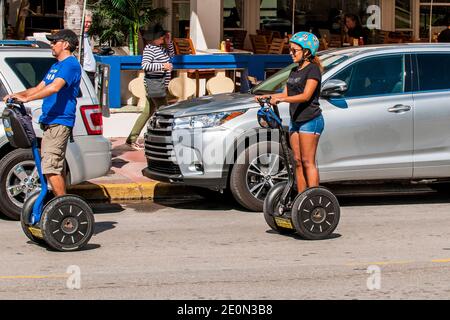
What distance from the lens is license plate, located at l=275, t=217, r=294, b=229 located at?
9641mm

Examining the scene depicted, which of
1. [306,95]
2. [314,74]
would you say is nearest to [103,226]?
[306,95]

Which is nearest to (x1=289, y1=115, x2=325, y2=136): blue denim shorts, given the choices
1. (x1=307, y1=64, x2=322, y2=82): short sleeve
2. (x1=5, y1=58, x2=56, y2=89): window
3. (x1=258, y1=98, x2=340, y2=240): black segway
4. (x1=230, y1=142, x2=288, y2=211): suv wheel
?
(x1=258, y1=98, x2=340, y2=240): black segway

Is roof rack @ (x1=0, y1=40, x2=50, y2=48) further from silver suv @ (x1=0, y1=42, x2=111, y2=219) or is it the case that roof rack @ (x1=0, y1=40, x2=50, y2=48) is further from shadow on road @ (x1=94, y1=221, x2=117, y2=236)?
shadow on road @ (x1=94, y1=221, x2=117, y2=236)

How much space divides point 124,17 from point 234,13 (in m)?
5.91

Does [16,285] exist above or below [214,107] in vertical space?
below

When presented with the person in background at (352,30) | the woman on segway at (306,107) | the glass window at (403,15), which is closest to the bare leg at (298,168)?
the woman on segway at (306,107)

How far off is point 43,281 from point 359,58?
15.9ft

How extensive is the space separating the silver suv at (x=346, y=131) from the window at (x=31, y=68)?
1.47m

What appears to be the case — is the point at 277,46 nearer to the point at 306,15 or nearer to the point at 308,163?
the point at 306,15

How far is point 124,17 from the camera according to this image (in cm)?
2019
